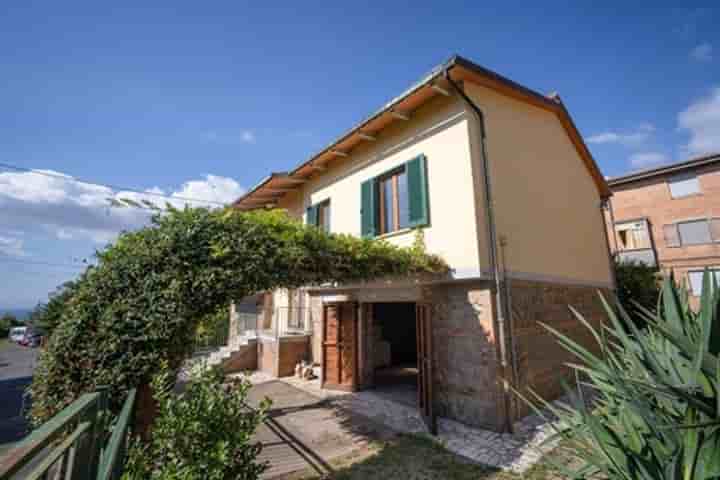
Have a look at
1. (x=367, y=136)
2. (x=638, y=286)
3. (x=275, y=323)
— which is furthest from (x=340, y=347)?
(x=638, y=286)

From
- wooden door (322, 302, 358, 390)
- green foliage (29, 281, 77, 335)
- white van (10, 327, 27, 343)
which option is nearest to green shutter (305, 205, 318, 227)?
wooden door (322, 302, 358, 390)

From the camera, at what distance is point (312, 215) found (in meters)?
10.8

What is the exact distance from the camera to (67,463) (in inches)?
74.4

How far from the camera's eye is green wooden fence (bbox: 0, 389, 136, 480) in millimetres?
1174

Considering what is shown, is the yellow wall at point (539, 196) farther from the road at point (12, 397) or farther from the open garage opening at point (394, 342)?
the road at point (12, 397)

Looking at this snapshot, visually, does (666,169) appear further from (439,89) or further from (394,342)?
(439,89)

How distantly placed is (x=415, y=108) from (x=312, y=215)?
5.18 metres

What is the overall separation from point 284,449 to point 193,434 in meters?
3.11

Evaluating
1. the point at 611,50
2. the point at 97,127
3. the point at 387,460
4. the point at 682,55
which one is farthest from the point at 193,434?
the point at 682,55

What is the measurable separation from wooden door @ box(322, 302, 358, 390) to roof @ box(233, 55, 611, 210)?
15.5ft

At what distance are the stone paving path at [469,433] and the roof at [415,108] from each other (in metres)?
6.74

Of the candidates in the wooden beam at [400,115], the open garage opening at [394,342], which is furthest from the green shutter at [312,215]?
the wooden beam at [400,115]

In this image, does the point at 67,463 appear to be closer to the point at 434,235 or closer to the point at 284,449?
the point at 284,449

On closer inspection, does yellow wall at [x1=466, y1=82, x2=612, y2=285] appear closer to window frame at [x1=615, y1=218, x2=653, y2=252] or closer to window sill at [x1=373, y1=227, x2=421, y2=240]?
window sill at [x1=373, y1=227, x2=421, y2=240]
